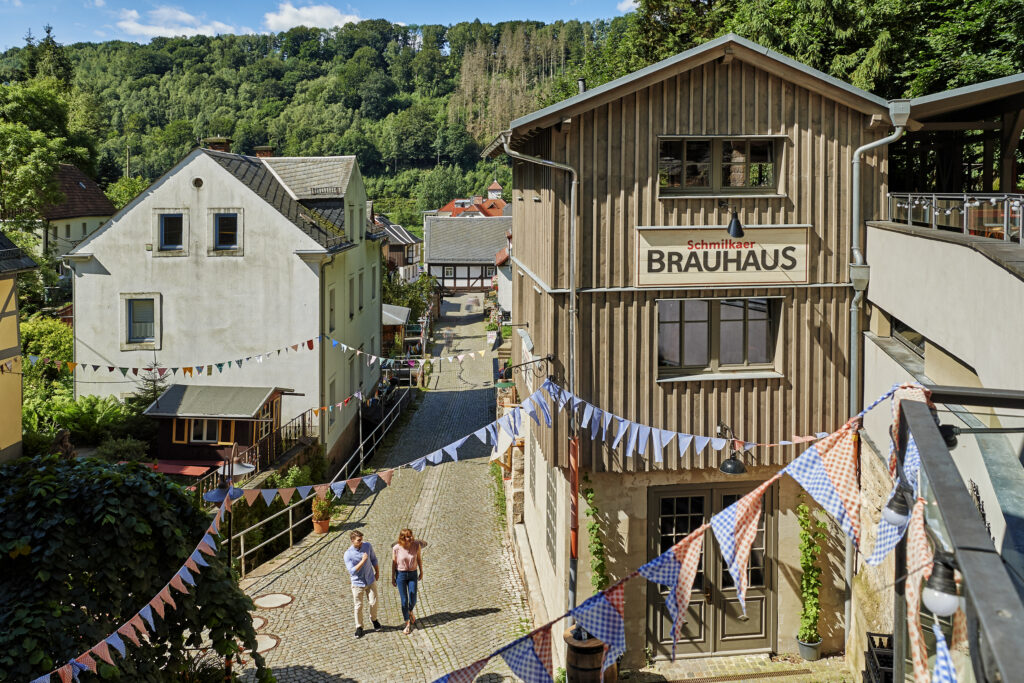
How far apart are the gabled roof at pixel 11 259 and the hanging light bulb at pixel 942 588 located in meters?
13.8

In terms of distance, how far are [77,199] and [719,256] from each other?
44.0 m

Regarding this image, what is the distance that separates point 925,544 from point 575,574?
7.40 meters

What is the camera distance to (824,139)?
11070 millimetres

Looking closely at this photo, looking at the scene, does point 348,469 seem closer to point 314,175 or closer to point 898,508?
point 314,175

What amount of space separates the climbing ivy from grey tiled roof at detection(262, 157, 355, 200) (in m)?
15.6

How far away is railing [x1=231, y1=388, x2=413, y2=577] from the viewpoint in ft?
49.3

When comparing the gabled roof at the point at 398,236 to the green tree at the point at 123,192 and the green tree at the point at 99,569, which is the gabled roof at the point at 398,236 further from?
the green tree at the point at 99,569

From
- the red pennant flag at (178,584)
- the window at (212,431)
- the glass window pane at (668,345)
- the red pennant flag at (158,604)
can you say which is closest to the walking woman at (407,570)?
the glass window pane at (668,345)

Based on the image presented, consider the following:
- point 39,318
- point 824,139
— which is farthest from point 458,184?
point 824,139

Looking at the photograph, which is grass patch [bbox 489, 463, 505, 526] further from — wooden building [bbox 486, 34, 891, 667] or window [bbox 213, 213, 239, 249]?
window [bbox 213, 213, 239, 249]

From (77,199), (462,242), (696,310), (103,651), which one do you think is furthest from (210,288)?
(462,242)

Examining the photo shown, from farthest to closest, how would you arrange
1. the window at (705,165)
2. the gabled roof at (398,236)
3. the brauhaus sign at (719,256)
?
the gabled roof at (398,236) < the window at (705,165) < the brauhaus sign at (719,256)

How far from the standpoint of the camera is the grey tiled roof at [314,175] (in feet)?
81.2

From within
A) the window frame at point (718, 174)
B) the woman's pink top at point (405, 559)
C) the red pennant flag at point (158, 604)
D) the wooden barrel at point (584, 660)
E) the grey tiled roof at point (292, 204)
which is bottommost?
the wooden barrel at point (584, 660)
